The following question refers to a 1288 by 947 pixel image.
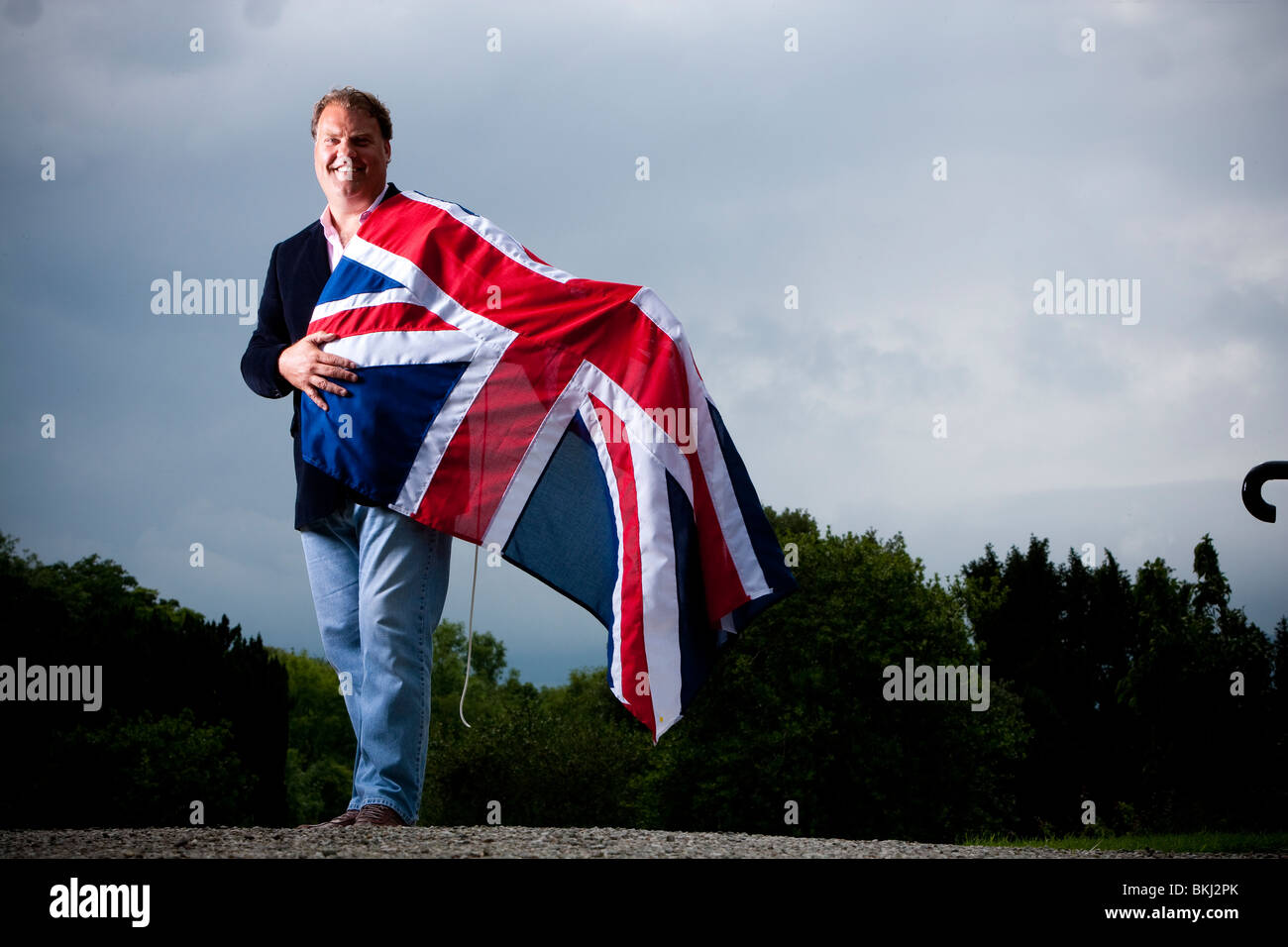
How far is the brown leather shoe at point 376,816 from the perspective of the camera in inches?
157

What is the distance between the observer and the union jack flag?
443cm

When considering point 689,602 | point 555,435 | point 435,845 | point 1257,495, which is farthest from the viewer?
point 555,435

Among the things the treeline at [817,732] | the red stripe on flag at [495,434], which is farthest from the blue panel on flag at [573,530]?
the treeline at [817,732]

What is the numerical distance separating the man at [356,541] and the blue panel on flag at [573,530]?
36cm

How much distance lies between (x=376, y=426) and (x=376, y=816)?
4.73ft

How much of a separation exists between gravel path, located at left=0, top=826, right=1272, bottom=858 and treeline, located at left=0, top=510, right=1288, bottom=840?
14964 mm

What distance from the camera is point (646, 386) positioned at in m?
4.69

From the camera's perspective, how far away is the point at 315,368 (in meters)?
4.41

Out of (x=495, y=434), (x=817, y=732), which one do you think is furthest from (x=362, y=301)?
(x=817, y=732)

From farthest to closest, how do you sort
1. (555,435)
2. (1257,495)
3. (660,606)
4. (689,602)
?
(555,435) < (689,602) < (660,606) < (1257,495)

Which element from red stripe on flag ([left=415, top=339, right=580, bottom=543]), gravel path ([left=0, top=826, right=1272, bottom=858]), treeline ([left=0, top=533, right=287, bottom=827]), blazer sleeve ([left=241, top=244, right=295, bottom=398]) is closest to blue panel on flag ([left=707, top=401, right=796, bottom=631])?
red stripe on flag ([left=415, top=339, right=580, bottom=543])

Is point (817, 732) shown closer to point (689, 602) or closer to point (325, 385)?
point (689, 602)
